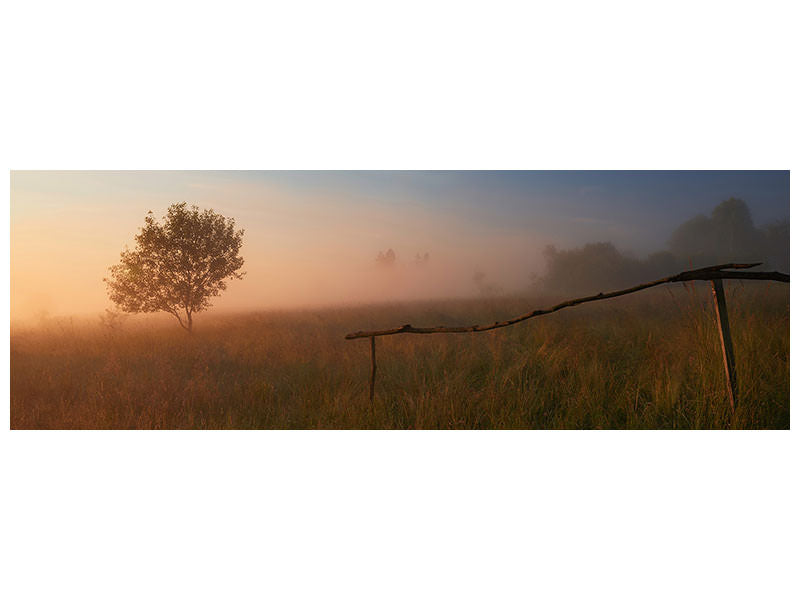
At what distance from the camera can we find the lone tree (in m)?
4.57

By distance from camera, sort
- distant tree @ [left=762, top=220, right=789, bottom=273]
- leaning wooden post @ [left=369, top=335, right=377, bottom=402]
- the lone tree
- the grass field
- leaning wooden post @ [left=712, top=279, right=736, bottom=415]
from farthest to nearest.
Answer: the lone tree → distant tree @ [left=762, top=220, right=789, bottom=273] → leaning wooden post @ [left=369, top=335, right=377, bottom=402] → the grass field → leaning wooden post @ [left=712, top=279, right=736, bottom=415]

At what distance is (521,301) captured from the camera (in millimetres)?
4633

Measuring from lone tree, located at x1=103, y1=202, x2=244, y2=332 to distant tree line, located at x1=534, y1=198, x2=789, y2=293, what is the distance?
2.92 metres

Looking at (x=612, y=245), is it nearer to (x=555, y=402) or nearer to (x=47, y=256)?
(x=555, y=402)

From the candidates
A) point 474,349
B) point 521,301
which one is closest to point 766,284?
point 521,301

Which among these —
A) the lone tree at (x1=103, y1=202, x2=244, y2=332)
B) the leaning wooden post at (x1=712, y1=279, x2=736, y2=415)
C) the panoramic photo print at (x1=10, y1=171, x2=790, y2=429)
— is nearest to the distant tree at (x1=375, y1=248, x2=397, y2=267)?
the panoramic photo print at (x1=10, y1=171, x2=790, y2=429)

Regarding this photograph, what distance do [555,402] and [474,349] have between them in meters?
0.81

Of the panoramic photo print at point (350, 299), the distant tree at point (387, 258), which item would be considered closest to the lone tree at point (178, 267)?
the panoramic photo print at point (350, 299)

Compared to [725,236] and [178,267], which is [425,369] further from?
[725,236]

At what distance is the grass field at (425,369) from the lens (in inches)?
158

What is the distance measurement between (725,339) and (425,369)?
2359 mm

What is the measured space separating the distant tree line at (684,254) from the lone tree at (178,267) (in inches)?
115

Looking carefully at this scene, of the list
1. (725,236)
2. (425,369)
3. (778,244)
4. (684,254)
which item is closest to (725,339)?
(684,254)

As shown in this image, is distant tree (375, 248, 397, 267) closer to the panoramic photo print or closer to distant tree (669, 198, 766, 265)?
the panoramic photo print
